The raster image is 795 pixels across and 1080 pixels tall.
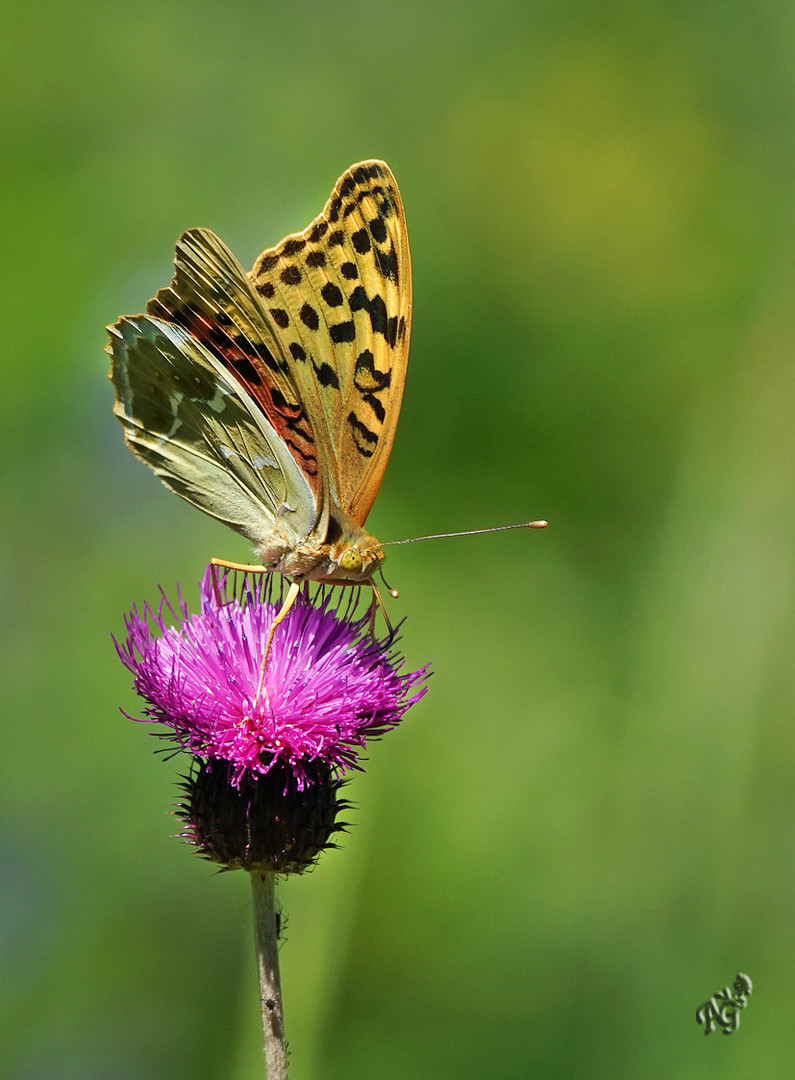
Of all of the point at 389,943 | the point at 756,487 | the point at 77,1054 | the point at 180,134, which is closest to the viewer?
the point at 77,1054

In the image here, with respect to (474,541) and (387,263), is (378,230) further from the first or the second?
(474,541)

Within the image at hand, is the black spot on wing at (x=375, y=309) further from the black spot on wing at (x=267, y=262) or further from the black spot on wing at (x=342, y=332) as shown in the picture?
the black spot on wing at (x=267, y=262)

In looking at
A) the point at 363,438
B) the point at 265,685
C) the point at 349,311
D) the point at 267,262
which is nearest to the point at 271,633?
the point at 265,685

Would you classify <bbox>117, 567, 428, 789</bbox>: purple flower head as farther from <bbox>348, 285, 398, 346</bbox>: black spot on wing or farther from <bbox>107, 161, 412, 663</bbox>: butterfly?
<bbox>348, 285, 398, 346</bbox>: black spot on wing

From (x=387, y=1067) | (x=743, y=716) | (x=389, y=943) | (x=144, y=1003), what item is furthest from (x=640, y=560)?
(x=144, y=1003)

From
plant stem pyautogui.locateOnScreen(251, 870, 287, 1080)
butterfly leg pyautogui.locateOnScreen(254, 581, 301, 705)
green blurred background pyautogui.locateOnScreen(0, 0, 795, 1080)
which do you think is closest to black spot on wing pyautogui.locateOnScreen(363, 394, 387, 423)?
butterfly leg pyautogui.locateOnScreen(254, 581, 301, 705)

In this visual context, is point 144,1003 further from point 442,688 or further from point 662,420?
point 662,420
